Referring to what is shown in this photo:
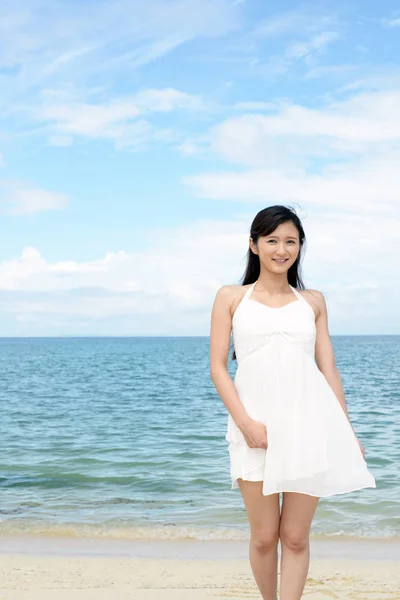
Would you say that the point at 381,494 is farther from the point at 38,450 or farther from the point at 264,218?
the point at 38,450

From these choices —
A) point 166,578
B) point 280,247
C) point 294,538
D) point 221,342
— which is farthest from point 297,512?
point 166,578

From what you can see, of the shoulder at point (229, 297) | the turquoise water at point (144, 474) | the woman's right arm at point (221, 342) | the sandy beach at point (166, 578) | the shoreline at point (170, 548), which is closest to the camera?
the woman's right arm at point (221, 342)

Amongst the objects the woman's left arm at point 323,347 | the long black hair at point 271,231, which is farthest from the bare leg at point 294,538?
the long black hair at point 271,231

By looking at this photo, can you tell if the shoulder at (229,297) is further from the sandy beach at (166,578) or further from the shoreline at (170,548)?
the shoreline at (170,548)

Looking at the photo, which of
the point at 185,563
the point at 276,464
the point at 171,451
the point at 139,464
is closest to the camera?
the point at 276,464

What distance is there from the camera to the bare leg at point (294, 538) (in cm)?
340

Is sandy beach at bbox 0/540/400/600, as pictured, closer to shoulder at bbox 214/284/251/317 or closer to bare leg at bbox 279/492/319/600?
bare leg at bbox 279/492/319/600

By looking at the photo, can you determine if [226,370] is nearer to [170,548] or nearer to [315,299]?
[315,299]

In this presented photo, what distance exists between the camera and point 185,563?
582 centimetres

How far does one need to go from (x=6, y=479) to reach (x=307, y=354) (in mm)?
8248

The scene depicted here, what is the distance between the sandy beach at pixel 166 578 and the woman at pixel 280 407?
1657 mm

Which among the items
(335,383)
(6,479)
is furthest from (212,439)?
(335,383)

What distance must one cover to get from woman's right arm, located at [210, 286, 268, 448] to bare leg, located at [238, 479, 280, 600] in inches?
9.8

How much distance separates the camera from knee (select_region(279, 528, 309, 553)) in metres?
3.42
